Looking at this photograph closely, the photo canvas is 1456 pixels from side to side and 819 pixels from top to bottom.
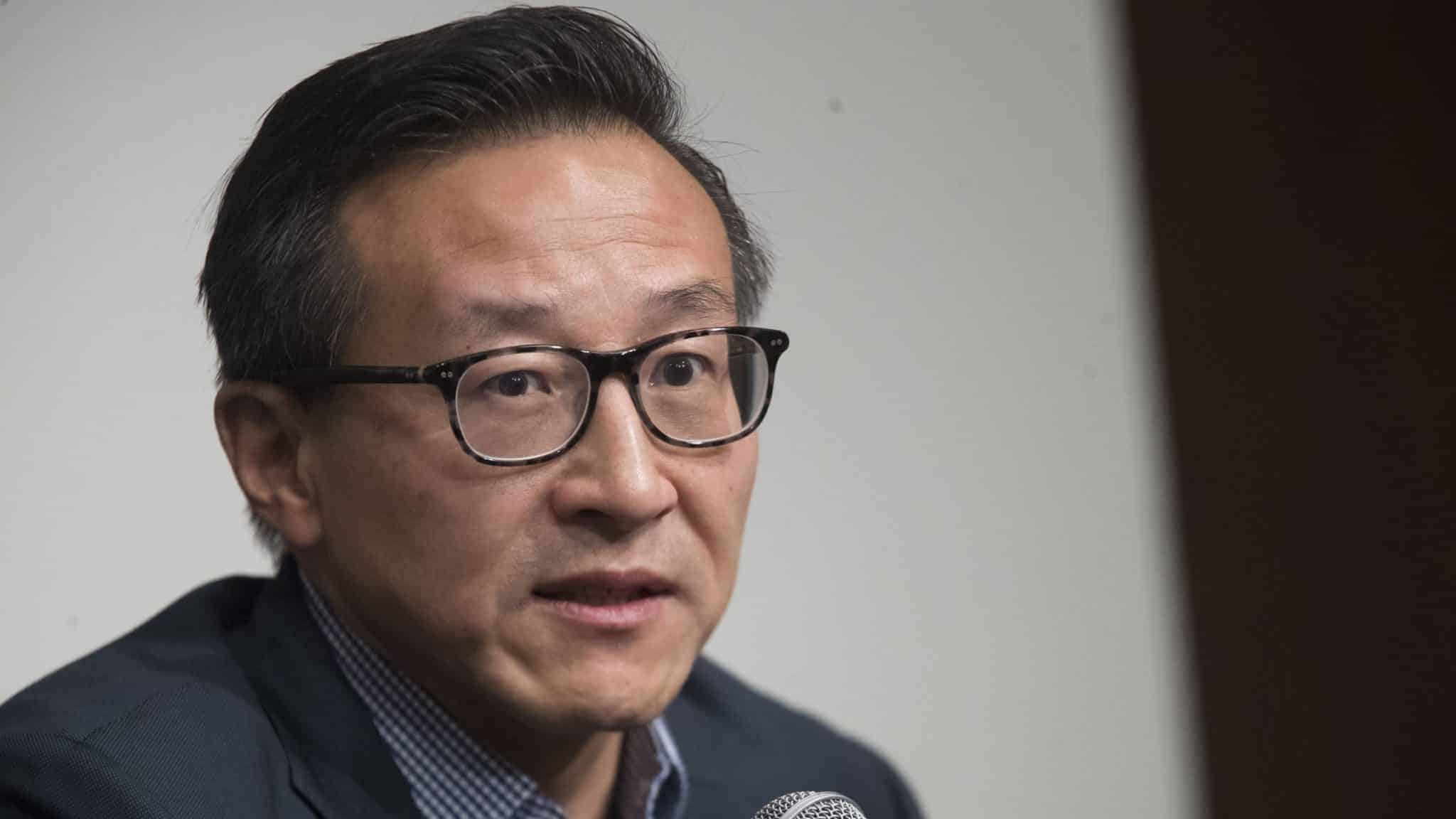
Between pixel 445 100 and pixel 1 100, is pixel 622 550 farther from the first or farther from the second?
pixel 1 100

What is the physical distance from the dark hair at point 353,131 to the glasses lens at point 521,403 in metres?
0.12

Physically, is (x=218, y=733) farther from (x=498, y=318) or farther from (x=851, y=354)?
(x=851, y=354)

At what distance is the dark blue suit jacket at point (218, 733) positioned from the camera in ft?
3.07

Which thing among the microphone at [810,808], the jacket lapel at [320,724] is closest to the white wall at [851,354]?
the jacket lapel at [320,724]

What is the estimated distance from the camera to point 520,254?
39.9 inches

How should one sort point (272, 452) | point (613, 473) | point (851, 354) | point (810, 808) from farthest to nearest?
point (851, 354), point (272, 452), point (613, 473), point (810, 808)

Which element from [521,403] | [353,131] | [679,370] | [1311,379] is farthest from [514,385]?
[1311,379]

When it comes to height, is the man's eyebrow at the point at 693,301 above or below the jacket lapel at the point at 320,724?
above

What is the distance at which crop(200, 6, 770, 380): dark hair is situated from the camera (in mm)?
1062

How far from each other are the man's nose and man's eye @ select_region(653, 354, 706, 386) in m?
0.04

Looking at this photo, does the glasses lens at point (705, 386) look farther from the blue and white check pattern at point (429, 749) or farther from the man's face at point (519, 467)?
the blue and white check pattern at point (429, 749)

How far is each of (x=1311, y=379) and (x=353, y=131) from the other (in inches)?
48.9

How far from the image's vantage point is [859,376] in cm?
168

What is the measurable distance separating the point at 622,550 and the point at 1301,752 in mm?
1176
